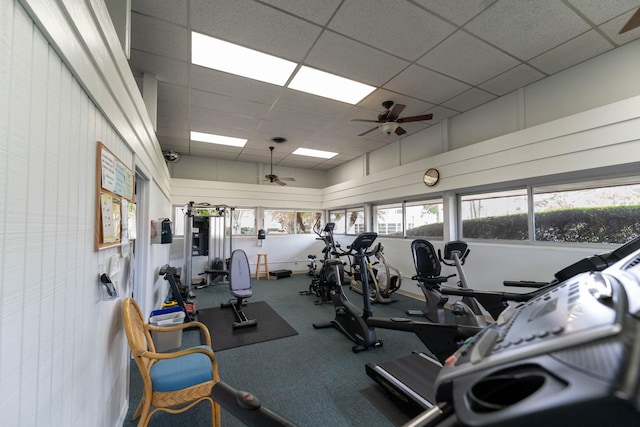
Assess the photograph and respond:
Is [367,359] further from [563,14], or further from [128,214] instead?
[563,14]

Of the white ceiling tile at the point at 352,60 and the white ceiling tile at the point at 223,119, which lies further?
the white ceiling tile at the point at 223,119

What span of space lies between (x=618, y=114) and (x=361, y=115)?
116 inches

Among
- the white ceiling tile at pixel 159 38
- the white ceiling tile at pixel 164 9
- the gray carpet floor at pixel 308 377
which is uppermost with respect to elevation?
the white ceiling tile at pixel 164 9

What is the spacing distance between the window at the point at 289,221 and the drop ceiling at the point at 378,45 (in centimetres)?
381

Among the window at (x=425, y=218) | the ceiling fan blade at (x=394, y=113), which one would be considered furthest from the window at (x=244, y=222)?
the ceiling fan blade at (x=394, y=113)

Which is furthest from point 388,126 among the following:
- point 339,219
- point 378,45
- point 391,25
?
point 339,219

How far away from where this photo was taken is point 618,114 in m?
2.58

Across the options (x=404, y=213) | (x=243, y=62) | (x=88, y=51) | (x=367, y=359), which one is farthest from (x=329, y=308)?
(x=88, y=51)

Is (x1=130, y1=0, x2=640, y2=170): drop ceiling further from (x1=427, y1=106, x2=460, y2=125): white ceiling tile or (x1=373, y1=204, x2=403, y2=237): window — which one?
(x1=373, y1=204, x2=403, y2=237): window

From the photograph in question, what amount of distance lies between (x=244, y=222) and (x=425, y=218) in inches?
188

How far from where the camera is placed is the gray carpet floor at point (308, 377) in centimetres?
196

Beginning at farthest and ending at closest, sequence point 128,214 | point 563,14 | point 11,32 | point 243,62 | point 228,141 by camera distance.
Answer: point 228,141 < point 243,62 < point 563,14 < point 128,214 < point 11,32

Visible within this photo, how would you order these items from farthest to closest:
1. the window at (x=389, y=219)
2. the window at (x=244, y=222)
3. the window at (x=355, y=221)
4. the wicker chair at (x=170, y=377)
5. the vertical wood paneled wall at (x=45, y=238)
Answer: the window at (x=244, y=222) → the window at (x=355, y=221) → the window at (x=389, y=219) → the wicker chair at (x=170, y=377) → the vertical wood paneled wall at (x=45, y=238)

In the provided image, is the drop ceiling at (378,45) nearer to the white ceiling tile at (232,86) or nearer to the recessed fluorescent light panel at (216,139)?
the white ceiling tile at (232,86)
